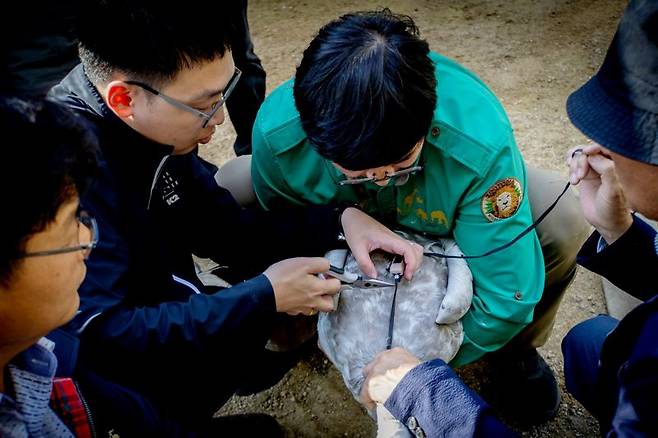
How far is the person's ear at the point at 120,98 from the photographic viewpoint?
Answer: 1627 mm

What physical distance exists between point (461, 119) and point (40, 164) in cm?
120

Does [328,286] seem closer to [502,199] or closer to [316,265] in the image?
[316,265]

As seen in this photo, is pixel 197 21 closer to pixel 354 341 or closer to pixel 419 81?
pixel 419 81

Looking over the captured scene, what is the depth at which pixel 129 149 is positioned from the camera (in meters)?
1.75

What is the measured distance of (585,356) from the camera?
1888 mm

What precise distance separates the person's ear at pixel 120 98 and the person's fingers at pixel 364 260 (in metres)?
0.83

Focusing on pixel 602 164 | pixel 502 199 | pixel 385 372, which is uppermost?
pixel 602 164


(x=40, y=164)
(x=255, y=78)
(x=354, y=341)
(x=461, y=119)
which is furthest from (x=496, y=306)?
(x=255, y=78)

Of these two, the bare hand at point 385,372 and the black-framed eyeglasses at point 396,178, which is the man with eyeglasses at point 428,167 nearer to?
the black-framed eyeglasses at point 396,178

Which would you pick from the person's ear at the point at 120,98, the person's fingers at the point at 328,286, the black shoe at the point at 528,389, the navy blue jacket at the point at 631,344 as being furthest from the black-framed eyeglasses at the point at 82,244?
the black shoe at the point at 528,389

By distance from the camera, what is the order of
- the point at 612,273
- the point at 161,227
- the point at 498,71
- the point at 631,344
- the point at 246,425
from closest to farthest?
1. the point at 631,344
2. the point at 612,273
3. the point at 161,227
4. the point at 246,425
5. the point at 498,71

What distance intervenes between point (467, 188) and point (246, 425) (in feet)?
4.35

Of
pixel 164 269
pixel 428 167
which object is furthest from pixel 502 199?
pixel 164 269

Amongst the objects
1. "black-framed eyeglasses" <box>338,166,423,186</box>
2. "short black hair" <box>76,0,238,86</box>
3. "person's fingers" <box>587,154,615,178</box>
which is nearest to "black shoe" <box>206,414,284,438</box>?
"black-framed eyeglasses" <box>338,166,423,186</box>
